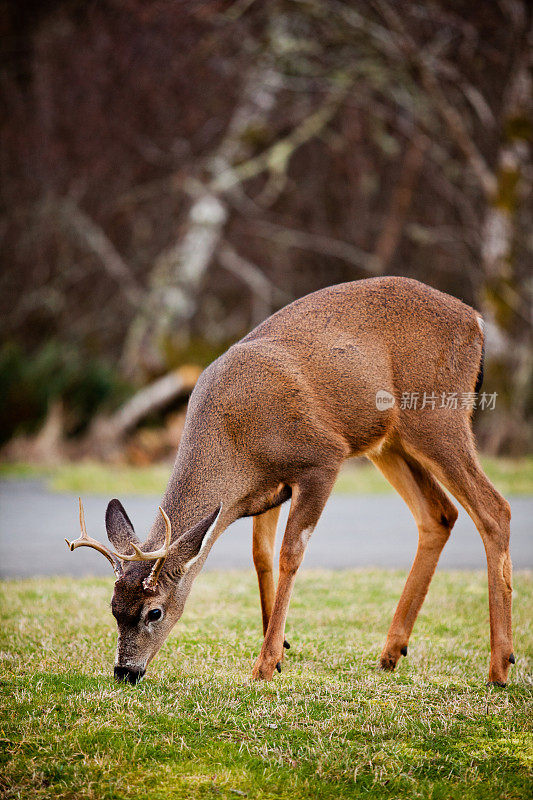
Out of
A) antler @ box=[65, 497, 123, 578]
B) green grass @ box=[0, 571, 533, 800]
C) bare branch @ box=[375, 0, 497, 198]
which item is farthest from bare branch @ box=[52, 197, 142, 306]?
antler @ box=[65, 497, 123, 578]

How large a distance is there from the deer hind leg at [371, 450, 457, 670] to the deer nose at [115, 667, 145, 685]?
1.40 meters

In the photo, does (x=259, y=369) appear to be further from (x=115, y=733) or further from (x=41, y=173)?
(x=41, y=173)

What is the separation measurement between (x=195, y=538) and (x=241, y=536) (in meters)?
5.63

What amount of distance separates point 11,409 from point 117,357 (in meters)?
6.93

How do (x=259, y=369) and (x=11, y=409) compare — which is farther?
(x=11, y=409)

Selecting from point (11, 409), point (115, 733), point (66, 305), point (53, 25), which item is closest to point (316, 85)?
point (53, 25)

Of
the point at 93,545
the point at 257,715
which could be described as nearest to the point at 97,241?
the point at 93,545

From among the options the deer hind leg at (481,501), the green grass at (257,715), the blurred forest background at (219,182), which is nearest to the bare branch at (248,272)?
the blurred forest background at (219,182)

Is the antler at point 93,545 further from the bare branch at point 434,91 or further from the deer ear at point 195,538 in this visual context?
the bare branch at point 434,91

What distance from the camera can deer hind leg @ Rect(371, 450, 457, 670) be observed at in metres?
4.66

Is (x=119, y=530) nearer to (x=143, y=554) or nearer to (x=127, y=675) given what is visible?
(x=143, y=554)

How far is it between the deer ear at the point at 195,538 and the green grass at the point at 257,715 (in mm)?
631

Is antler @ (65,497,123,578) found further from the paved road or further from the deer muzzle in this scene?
the paved road

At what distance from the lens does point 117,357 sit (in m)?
19.8
